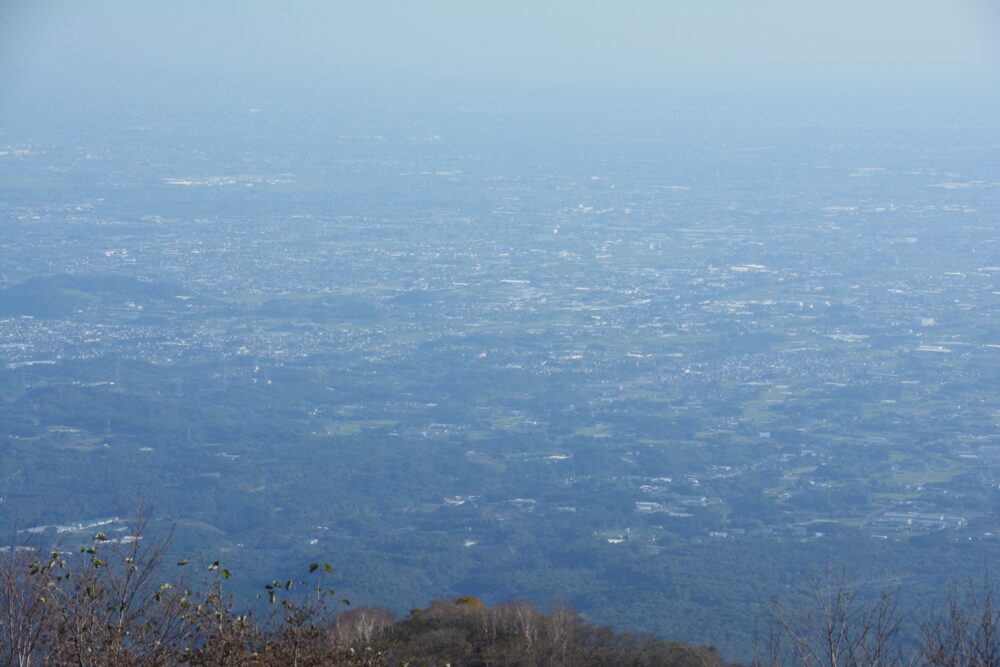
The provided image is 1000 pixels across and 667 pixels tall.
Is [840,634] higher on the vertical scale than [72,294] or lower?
higher

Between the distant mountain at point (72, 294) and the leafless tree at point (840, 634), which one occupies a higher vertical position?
the leafless tree at point (840, 634)

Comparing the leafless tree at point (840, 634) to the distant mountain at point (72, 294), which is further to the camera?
the distant mountain at point (72, 294)

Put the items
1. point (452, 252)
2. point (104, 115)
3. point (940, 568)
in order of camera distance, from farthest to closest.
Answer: point (104, 115), point (452, 252), point (940, 568)

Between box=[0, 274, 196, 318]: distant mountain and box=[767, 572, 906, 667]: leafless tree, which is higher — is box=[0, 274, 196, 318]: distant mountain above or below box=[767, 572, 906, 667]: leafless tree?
below

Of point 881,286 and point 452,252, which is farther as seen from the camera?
point 452,252

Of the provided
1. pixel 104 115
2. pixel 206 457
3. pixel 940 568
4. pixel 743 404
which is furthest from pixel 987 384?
pixel 104 115

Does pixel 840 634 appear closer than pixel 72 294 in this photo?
Yes

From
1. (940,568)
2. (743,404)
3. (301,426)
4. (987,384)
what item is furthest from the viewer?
(987,384)

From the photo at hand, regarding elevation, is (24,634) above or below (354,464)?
above

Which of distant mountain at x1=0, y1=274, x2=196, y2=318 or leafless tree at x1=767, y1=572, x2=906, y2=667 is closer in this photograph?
leafless tree at x1=767, y1=572, x2=906, y2=667

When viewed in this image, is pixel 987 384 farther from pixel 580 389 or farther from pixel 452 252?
pixel 452 252

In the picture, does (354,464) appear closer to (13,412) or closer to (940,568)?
(13,412)
